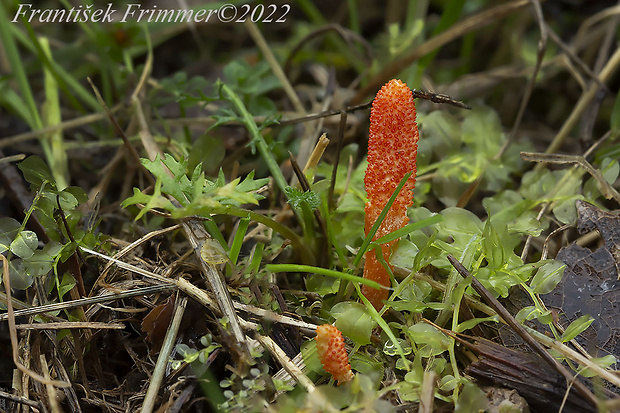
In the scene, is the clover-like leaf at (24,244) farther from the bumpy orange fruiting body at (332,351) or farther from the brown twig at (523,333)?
the brown twig at (523,333)

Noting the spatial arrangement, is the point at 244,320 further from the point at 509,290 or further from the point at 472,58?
the point at 472,58

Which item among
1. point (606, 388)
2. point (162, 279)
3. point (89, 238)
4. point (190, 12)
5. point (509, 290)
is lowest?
point (606, 388)

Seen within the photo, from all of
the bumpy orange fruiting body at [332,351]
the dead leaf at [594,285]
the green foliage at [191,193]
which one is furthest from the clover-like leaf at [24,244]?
the dead leaf at [594,285]

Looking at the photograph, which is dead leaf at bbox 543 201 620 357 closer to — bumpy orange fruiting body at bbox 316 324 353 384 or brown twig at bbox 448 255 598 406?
brown twig at bbox 448 255 598 406

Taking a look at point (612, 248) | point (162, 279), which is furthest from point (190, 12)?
point (612, 248)

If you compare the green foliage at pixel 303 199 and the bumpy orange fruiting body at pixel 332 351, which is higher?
the green foliage at pixel 303 199

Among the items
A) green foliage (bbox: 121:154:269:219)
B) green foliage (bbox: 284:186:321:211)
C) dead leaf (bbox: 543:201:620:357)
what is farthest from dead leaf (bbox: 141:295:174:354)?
dead leaf (bbox: 543:201:620:357)
